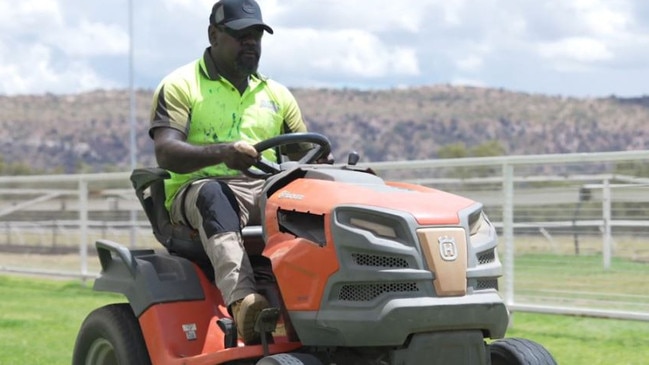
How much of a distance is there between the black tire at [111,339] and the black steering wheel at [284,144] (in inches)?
38.1

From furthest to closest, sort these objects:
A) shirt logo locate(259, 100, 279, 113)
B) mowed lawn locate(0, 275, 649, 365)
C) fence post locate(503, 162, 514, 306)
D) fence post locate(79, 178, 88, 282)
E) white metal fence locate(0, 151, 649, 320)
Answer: fence post locate(79, 178, 88, 282), fence post locate(503, 162, 514, 306), white metal fence locate(0, 151, 649, 320), mowed lawn locate(0, 275, 649, 365), shirt logo locate(259, 100, 279, 113)

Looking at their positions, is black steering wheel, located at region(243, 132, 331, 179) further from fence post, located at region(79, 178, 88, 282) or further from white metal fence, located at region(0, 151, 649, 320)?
fence post, located at region(79, 178, 88, 282)

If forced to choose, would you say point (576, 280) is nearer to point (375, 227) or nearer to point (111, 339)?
point (111, 339)

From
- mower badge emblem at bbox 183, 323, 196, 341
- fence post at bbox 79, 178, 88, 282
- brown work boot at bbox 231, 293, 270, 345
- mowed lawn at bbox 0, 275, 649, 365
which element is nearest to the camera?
brown work boot at bbox 231, 293, 270, 345

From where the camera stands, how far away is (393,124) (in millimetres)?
104562

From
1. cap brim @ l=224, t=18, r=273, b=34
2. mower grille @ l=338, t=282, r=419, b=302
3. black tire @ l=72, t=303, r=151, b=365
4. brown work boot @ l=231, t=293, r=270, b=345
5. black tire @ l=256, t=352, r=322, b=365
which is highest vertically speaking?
cap brim @ l=224, t=18, r=273, b=34

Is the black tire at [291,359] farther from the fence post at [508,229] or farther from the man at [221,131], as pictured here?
the fence post at [508,229]

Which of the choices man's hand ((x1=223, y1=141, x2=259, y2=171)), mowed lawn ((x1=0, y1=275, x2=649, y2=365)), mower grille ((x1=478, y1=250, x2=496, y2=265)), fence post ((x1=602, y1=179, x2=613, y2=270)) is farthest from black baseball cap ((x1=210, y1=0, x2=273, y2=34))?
fence post ((x1=602, y1=179, x2=613, y2=270))

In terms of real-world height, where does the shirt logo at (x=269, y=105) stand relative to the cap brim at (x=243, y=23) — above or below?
below

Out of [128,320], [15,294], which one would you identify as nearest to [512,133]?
[15,294]

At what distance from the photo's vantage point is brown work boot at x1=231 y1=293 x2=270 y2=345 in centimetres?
501

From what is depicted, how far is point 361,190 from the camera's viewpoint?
15.9 feet

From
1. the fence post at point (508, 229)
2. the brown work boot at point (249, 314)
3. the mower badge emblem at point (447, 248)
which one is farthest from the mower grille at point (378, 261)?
the fence post at point (508, 229)

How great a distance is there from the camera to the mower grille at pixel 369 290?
4.57 metres
